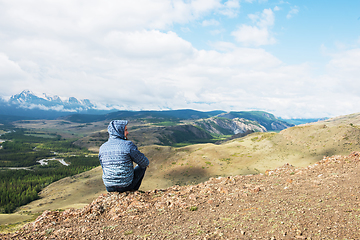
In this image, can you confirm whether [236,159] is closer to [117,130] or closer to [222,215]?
[222,215]

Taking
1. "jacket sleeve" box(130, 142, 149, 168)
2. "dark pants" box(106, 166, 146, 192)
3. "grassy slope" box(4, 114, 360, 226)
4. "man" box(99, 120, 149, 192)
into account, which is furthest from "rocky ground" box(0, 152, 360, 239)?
"grassy slope" box(4, 114, 360, 226)

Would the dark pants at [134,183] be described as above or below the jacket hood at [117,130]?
below

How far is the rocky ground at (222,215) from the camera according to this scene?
7355mm

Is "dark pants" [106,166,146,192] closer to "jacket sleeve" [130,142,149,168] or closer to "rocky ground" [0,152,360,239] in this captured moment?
"rocky ground" [0,152,360,239]

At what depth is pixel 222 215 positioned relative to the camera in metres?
8.98

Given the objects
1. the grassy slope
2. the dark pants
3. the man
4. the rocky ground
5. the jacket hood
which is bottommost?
the grassy slope

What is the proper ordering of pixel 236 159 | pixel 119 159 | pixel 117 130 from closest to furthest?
pixel 119 159, pixel 117 130, pixel 236 159

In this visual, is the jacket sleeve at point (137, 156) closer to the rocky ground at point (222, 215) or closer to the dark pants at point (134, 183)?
the dark pants at point (134, 183)

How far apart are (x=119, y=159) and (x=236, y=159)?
72.1 m

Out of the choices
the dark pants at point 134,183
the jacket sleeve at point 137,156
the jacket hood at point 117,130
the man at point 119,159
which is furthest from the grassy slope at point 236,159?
the jacket hood at point 117,130

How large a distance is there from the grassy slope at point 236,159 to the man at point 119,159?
56.4 m

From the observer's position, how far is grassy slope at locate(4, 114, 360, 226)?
219 feet

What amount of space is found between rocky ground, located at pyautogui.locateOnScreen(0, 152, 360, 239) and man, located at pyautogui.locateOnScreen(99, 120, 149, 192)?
0.73m

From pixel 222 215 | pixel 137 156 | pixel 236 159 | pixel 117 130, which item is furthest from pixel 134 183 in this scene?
pixel 236 159
